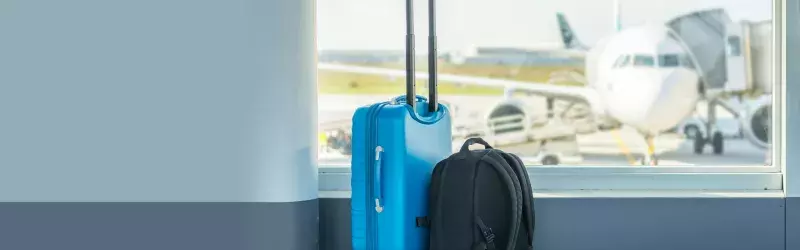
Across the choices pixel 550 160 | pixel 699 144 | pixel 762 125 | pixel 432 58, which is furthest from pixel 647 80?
pixel 432 58

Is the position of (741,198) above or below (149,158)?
below

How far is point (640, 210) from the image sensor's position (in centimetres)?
213

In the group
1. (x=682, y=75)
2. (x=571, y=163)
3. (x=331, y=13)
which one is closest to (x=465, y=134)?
(x=571, y=163)

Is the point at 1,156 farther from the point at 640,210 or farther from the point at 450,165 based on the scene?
the point at 640,210

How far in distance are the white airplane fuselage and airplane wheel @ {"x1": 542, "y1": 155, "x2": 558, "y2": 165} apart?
13.1 feet

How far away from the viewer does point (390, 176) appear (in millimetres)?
1849

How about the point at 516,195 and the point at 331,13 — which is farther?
the point at 331,13

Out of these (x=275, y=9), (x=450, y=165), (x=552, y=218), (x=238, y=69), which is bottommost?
(x=552, y=218)

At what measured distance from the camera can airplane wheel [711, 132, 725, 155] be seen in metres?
3.21

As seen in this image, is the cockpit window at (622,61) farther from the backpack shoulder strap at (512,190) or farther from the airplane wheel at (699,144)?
the backpack shoulder strap at (512,190)

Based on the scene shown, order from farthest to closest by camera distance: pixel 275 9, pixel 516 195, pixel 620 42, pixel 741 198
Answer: pixel 620 42
pixel 741 198
pixel 275 9
pixel 516 195

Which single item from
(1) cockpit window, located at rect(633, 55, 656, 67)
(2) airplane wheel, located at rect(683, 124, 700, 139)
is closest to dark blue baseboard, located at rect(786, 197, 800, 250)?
(2) airplane wheel, located at rect(683, 124, 700, 139)

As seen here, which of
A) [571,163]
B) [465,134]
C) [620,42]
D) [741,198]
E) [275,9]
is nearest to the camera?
[275,9]

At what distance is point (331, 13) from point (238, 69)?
519 millimetres
